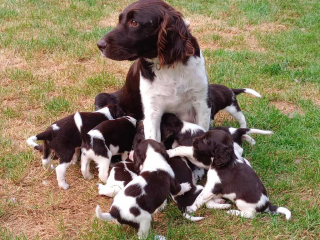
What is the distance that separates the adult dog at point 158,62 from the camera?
11.9 feet

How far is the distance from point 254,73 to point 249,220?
3.41 m

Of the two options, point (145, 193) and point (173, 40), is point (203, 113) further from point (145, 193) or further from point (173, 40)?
point (145, 193)

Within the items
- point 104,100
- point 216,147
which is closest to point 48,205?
point 216,147

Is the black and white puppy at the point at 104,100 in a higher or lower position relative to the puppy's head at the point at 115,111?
lower

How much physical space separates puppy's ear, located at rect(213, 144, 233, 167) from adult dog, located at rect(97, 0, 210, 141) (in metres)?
0.77

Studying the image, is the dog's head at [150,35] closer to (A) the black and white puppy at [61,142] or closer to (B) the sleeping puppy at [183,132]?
(B) the sleeping puppy at [183,132]

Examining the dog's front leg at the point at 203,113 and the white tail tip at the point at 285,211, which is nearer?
the white tail tip at the point at 285,211

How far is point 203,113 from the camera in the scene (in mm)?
4277

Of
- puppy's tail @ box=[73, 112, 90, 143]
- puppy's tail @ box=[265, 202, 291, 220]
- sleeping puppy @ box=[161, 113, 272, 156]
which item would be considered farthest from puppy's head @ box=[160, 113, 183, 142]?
puppy's tail @ box=[265, 202, 291, 220]

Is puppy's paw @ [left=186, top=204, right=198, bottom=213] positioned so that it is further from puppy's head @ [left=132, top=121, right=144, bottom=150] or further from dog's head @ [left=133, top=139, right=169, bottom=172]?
puppy's head @ [left=132, top=121, right=144, bottom=150]

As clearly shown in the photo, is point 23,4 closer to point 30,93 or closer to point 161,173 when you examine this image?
point 30,93

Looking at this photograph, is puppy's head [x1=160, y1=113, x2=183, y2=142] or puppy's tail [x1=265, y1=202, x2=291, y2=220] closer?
puppy's tail [x1=265, y1=202, x2=291, y2=220]

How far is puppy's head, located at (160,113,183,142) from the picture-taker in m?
4.19

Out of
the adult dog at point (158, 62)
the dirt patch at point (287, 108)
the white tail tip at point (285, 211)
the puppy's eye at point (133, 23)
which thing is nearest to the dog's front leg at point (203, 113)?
the adult dog at point (158, 62)
